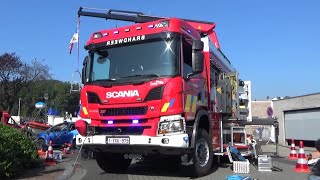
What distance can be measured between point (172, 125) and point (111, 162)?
117 inches

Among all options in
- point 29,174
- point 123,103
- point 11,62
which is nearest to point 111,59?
point 123,103

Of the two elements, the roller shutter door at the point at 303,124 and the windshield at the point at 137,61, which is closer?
the windshield at the point at 137,61

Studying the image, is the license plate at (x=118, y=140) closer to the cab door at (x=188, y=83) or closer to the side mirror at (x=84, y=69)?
the cab door at (x=188, y=83)

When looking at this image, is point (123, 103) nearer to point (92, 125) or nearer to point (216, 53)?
point (92, 125)

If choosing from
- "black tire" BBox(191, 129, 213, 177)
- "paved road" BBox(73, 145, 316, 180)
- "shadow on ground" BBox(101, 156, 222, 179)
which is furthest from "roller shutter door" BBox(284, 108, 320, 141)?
"black tire" BBox(191, 129, 213, 177)

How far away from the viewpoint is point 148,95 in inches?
370

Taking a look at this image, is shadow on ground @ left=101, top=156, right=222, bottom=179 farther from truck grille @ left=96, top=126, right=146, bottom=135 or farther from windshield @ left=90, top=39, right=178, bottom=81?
windshield @ left=90, top=39, right=178, bottom=81

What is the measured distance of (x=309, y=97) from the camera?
31.0 meters

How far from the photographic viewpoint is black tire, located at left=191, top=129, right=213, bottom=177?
9969mm

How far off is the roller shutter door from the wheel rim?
20.7 m

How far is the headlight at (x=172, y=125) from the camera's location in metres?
9.21

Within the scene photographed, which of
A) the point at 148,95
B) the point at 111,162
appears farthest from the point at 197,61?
the point at 111,162

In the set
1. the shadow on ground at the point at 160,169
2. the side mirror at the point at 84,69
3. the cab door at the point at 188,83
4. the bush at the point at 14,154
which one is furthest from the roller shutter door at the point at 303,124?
the side mirror at the point at 84,69

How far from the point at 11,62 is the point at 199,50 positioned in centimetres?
4960
